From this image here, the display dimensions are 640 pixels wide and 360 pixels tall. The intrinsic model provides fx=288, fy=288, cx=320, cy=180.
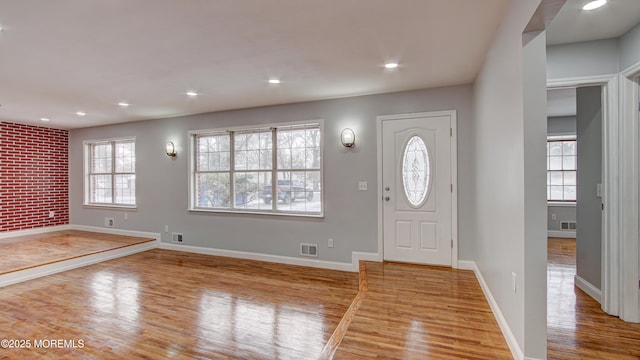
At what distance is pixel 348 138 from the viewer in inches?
164

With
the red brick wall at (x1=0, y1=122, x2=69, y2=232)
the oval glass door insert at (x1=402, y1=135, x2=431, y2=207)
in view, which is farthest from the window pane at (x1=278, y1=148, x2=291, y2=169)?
the red brick wall at (x1=0, y1=122, x2=69, y2=232)

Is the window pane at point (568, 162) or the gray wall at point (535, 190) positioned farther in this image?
the window pane at point (568, 162)

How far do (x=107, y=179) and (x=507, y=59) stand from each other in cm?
763

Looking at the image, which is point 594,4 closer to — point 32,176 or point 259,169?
point 259,169

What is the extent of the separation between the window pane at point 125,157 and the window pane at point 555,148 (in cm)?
914

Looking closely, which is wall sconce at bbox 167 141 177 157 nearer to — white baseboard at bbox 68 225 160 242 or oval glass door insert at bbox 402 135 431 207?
white baseboard at bbox 68 225 160 242

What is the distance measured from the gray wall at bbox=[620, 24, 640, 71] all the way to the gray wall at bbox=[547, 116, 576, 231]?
176 inches

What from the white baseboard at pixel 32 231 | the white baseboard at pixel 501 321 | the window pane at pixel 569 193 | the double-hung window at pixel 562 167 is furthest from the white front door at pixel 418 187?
the white baseboard at pixel 32 231

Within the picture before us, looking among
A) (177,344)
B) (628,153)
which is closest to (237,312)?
(177,344)

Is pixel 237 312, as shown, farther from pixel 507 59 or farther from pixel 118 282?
pixel 507 59

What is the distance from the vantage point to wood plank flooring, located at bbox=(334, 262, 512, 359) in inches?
79.3

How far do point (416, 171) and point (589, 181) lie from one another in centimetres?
177

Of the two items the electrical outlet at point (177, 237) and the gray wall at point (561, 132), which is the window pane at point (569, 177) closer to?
the gray wall at point (561, 132)

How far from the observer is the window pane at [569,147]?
6363 millimetres
